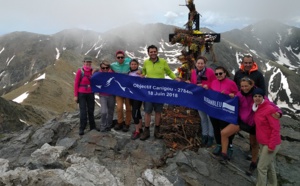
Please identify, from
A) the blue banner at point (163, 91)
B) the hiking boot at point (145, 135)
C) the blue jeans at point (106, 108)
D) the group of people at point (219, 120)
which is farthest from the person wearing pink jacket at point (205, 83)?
the blue jeans at point (106, 108)

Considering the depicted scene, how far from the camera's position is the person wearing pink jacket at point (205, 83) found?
10539 millimetres

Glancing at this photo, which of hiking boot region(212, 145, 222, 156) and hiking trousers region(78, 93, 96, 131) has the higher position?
hiking trousers region(78, 93, 96, 131)

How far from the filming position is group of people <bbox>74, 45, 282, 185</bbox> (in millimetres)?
8648

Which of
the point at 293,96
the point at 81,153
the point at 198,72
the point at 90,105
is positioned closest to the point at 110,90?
the point at 90,105

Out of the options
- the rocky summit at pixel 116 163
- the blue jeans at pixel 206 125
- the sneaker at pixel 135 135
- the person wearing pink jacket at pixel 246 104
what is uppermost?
the person wearing pink jacket at pixel 246 104

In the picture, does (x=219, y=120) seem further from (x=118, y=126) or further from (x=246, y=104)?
(x=118, y=126)

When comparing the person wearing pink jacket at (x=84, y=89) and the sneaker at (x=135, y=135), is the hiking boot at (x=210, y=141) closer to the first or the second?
the sneaker at (x=135, y=135)

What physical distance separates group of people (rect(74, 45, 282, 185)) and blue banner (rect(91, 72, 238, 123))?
7.9 inches

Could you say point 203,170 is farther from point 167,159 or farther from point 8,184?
point 8,184

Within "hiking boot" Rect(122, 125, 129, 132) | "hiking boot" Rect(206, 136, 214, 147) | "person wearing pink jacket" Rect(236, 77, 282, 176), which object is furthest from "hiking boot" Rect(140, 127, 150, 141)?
"person wearing pink jacket" Rect(236, 77, 282, 176)

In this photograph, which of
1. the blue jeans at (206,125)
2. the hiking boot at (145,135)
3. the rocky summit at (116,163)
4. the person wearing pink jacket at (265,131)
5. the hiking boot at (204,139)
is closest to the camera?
the person wearing pink jacket at (265,131)

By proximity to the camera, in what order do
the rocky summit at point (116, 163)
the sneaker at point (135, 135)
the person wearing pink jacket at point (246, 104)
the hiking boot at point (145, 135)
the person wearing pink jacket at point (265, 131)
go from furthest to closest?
1. the sneaker at point (135, 135)
2. the hiking boot at point (145, 135)
3. the person wearing pink jacket at point (246, 104)
4. the rocky summit at point (116, 163)
5. the person wearing pink jacket at point (265, 131)

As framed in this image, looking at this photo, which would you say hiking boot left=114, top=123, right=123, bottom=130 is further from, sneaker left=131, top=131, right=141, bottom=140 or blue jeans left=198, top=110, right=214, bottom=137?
blue jeans left=198, top=110, right=214, bottom=137

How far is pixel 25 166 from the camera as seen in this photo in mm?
9664
